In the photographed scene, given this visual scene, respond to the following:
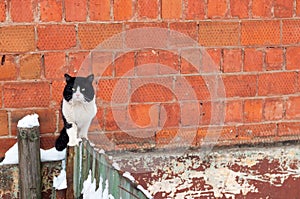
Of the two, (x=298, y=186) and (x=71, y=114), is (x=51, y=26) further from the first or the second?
(x=298, y=186)

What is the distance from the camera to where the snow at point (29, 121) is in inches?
84.0

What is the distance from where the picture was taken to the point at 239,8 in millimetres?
2402

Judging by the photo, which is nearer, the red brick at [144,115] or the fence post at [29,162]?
the fence post at [29,162]

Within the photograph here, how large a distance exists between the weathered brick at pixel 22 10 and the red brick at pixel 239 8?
0.94m

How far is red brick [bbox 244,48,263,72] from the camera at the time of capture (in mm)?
2445

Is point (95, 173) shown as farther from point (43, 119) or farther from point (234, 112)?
point (234, 112)

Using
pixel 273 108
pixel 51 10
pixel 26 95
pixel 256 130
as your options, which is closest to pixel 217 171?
pixel 256 130

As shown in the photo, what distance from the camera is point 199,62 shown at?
7.88 feet

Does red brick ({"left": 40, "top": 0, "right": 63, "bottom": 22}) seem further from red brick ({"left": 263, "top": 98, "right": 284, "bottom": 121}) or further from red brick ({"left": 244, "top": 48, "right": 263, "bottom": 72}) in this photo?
red brick ({"left": 263, "top": 98, "right": 284, "bottom": 121})

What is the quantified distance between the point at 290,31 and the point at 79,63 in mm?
1069

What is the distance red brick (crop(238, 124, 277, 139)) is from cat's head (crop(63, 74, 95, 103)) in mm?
815

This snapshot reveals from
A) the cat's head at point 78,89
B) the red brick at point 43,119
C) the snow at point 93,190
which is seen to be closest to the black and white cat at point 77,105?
the cat's head at point 78,89

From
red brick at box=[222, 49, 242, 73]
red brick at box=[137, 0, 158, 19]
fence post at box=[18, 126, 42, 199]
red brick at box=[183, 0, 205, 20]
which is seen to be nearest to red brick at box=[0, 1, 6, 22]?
fence post at box=[18, 126, 42, 199]

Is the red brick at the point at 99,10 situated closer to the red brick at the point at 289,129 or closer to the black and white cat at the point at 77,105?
the black and white cat at the point at 77,105
